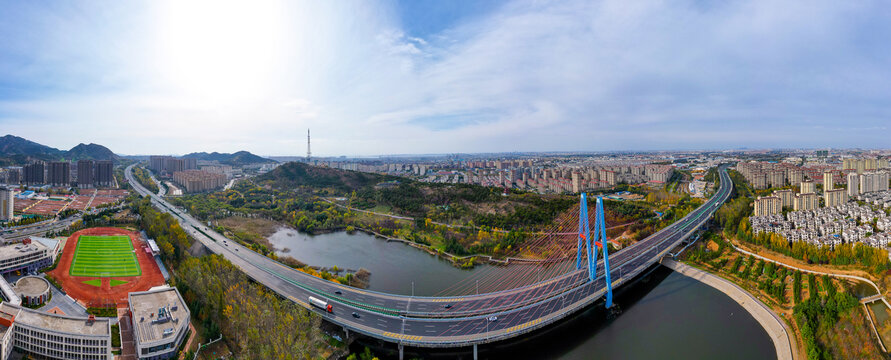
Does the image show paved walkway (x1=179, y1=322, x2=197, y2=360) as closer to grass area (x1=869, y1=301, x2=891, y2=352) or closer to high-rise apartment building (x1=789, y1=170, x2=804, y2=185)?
grass area (x1=869, y1=301, x2=891, y2=352)

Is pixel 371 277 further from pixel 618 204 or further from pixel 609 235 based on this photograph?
pixel 618 204

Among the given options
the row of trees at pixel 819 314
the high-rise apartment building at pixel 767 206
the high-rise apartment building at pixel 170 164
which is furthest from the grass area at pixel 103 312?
the high-rise apartment building at pixel 170 164

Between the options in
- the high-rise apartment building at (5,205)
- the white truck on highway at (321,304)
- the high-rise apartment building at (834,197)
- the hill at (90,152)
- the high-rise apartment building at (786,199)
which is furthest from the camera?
the hill at (90,152)

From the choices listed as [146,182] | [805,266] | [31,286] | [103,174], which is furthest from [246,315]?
[146,182]

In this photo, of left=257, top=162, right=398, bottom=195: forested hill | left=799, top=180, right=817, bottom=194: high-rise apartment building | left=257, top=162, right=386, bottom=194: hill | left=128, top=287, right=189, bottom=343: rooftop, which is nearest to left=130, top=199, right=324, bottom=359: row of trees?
left=128, top=287, right=189, bottom=343: rooftop

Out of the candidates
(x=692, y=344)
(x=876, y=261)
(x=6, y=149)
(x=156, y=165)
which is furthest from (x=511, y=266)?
(x=6, y=149)

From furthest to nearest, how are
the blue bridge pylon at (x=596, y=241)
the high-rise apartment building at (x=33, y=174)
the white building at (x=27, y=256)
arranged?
the high-rise apartment building at (x=33, y=174), the white building at (x=27, y=256), the blue bridge pylon at (x=596, y=241)

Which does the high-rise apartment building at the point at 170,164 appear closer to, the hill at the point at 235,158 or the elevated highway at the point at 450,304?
the hill at the point at 235,158
